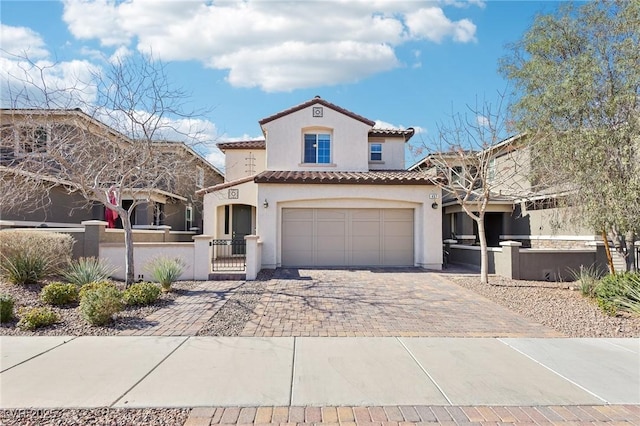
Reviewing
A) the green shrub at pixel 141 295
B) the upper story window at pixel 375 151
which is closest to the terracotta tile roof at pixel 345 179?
the upper story window at pixel 375 151

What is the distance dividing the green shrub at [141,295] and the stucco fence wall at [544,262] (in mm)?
12290

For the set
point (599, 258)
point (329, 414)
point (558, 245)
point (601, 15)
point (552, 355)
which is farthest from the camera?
point (558, 245)

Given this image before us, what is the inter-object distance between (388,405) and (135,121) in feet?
34.4

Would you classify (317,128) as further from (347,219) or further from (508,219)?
(508,219)

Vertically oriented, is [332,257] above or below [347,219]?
below

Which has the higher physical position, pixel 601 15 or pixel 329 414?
pixel 601 15

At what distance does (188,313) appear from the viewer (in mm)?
8969

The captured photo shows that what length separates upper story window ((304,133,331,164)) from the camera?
1955 cm

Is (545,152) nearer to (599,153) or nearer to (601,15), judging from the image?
(599,153)

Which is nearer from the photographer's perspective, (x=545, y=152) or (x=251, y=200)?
(x=545, y=152)

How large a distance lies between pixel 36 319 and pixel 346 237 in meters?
11.7

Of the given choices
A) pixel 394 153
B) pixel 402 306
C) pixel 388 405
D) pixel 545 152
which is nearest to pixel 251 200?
pixel 394 153

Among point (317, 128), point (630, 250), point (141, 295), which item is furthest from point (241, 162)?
point (630, 250)

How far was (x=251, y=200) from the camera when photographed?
19391 mm
